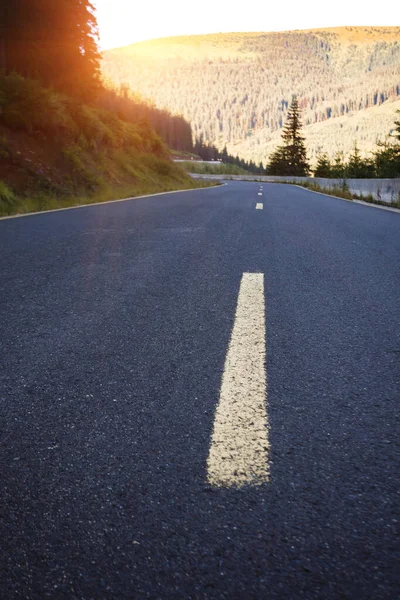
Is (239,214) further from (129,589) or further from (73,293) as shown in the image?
(129,589)

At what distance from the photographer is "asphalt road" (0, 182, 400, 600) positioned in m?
1.20

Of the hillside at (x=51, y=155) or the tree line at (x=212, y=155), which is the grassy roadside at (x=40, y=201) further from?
the tree line at (x=212, y=155)

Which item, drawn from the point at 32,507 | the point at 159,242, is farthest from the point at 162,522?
the point at 159,242

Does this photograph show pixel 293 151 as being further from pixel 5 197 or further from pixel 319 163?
pixel 5 197

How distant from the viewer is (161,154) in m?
31.5

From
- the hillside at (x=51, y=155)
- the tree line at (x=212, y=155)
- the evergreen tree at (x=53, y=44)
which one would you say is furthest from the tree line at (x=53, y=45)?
the tree line at (x=212, y=155)

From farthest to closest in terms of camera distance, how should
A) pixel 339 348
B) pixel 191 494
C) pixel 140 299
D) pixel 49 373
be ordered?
pixel 140 299
pixel 339 348
pixel 49 373
pixel 191 494

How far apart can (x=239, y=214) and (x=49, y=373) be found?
28.1 ft

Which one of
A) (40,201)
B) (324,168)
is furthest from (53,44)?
(324,168)

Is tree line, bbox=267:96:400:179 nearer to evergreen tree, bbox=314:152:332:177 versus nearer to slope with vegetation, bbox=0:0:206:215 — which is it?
evergreen tree, bbox=314:152:332:177

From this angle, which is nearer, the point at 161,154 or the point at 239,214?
the point at 239,214

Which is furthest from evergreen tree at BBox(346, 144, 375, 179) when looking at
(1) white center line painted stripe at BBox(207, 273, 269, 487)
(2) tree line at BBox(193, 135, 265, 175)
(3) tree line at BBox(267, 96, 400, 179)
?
(2) tree line at BBox(193, 135, 265, 175)

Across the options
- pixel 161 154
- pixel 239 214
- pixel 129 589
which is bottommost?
pixel 129 589

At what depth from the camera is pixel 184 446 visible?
173 cm
